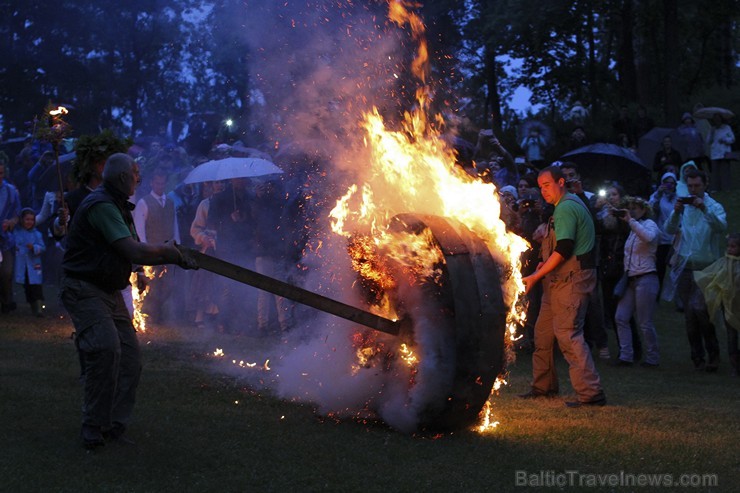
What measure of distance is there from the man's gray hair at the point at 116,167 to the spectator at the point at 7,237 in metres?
8.05

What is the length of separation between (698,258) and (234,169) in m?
6.75

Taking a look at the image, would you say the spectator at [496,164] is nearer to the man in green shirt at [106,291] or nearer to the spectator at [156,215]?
the spectator at [156,215]

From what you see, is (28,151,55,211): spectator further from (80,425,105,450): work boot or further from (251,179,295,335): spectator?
(80,425,105,450): work boot

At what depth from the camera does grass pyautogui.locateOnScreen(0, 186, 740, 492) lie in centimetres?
598

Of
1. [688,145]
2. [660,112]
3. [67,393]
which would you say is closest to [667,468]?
[67,393]

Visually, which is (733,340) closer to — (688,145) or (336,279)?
(336,279)

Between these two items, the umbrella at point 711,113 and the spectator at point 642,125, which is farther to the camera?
the spectator at point 642,125

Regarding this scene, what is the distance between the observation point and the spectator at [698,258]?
11.6 metres

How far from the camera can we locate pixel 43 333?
12.5m

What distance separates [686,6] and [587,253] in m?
20.5

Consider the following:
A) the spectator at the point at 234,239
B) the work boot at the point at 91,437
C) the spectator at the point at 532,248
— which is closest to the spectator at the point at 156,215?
the spectator at the point at 234,239

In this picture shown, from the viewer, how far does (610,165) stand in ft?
59.1

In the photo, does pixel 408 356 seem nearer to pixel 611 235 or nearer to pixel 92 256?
pixel 92 256

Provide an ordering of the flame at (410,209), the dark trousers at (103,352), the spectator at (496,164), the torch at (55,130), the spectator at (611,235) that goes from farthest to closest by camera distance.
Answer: the spectator at (496,164), the spectator at (611,235), the torch at (55,130), the flame at (410,209), the dark trousers at (103,352)
